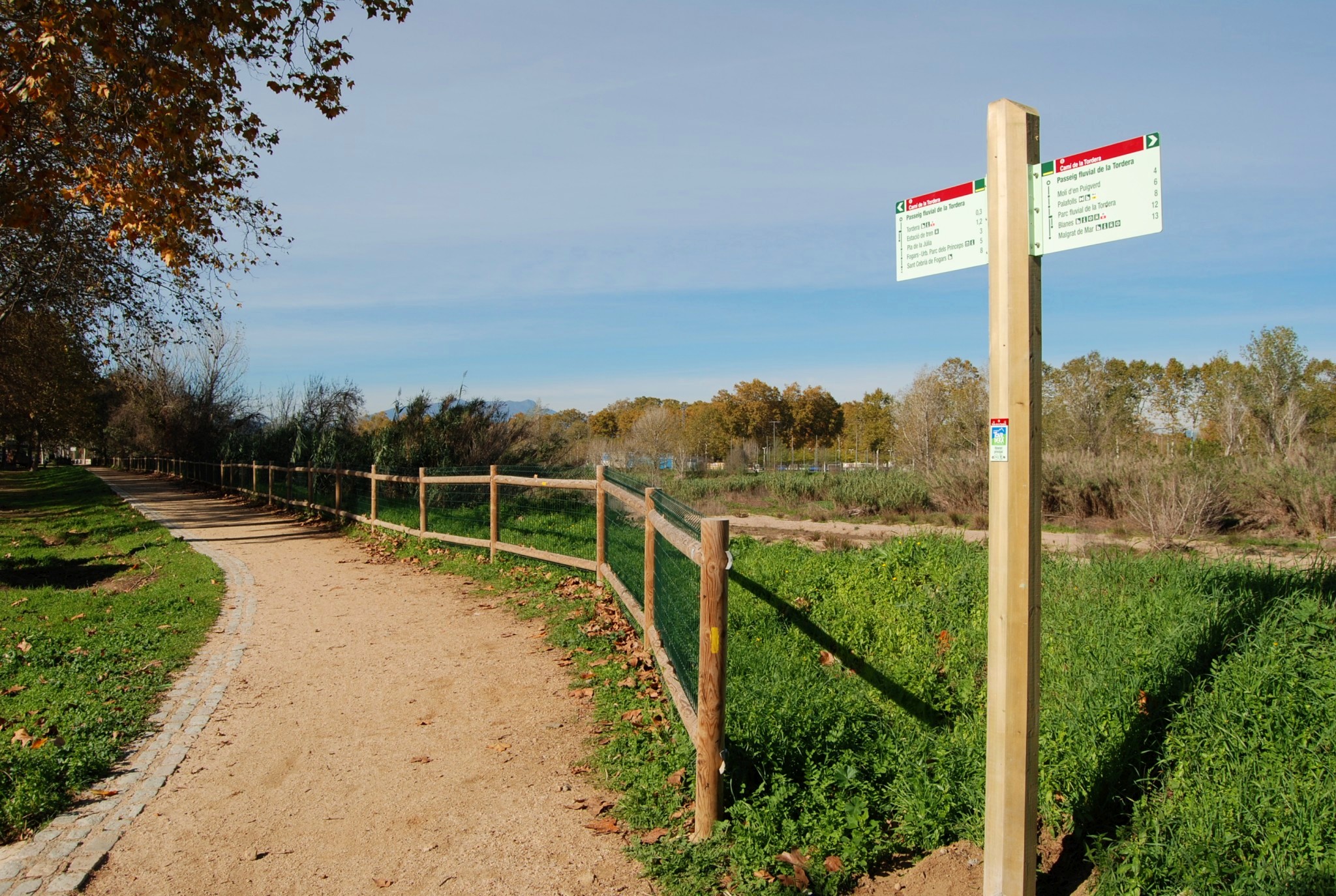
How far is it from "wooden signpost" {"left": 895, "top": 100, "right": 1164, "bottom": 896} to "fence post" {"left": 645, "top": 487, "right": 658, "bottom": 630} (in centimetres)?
354

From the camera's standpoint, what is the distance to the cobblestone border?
3.60m

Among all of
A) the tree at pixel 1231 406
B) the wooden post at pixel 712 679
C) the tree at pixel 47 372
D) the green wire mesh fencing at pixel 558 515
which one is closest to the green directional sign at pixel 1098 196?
the wooden post at pixel 712 679

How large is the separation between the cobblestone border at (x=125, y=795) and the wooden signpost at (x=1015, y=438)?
3783 mm

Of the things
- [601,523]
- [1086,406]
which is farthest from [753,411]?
[601,523]

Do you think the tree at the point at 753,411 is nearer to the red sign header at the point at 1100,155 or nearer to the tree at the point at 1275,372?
the tree at the point at 1275,372

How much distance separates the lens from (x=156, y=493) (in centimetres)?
3192

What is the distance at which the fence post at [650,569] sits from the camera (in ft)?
21.2

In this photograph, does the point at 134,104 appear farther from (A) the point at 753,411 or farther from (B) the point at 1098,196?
(A) the point at 753,411

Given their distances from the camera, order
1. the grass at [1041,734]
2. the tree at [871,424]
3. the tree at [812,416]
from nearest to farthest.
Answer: the grass at [1041,734]
the tree at [871,424]
the tree at [812,416]

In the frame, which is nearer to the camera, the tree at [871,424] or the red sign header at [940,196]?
the red sign header at [940,196]

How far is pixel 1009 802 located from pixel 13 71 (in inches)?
447

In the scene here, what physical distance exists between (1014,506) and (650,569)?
3853mm

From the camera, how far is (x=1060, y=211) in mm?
2906

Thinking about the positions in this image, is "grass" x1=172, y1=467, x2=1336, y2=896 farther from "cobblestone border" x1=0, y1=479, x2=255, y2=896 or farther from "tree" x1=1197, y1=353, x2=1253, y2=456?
"tree" x1=1197, y1=353, x2=1253, y2=456
